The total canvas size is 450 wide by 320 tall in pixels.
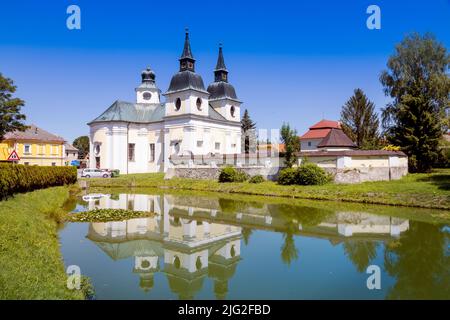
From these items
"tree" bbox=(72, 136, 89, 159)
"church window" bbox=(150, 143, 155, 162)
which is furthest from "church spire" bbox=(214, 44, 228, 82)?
"tree" bbox=(72, 136, 89, 159)

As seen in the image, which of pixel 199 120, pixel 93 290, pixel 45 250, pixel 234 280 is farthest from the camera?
pixel 199 120

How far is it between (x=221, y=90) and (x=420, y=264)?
39.2 meters

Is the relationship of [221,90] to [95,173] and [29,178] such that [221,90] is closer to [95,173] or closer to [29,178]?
[95,173]

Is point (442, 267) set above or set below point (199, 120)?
below

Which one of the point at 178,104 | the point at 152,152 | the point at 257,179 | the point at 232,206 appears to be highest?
the point at 178,104

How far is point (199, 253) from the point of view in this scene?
33.2ft

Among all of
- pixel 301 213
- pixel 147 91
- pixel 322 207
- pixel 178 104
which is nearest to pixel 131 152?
pixel 178 104

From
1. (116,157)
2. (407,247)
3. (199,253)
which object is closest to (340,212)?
(407,247)

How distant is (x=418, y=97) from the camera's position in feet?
94.5

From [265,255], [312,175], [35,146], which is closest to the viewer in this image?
[265,255]

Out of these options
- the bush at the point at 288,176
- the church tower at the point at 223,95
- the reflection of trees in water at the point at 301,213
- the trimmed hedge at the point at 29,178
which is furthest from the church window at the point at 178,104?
the reflection of trees in water at the point at 301,213

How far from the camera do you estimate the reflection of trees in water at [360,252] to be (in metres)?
9.13
